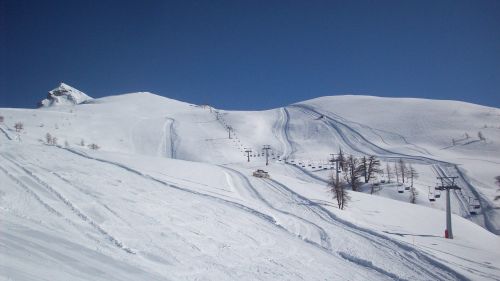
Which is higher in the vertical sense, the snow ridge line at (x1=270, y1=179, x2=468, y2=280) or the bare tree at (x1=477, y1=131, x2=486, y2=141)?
the bare tree at (x1=477, y1=131, x2=486, y2=141)

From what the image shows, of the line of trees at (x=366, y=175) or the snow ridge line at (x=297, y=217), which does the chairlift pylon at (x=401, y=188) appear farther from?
the snow ridge line at (x=297, y=217)

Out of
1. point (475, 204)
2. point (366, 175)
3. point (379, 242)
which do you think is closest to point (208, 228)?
point (379, 242)

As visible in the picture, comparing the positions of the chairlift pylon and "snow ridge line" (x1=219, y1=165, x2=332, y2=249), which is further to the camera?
the chairlift pylon

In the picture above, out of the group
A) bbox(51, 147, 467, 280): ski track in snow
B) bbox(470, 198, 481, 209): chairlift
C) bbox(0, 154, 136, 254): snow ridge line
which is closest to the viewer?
bbox(0, 154, 136, 254): snow ridge line

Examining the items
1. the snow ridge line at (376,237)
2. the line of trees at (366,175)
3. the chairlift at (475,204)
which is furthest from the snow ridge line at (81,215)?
the chairlift at (475,204)

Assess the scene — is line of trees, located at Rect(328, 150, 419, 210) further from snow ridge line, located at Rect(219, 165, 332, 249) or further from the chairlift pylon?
snow ridge line, located at Rect(219, 165, 332, 249)

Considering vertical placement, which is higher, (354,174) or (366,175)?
(354,174)

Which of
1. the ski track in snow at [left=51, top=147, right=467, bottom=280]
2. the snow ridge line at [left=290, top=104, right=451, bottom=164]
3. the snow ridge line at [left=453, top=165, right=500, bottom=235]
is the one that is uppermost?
the snow ridge line at [left=290, top=104, right=451, bottom=164]

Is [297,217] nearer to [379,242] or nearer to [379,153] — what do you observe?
[379,242]

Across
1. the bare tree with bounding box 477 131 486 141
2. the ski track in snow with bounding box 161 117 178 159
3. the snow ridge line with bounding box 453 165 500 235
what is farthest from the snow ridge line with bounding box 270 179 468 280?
the bare tree with bounding box 477 131 486 141

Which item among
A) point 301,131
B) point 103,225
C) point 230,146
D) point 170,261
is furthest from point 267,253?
point 301,131

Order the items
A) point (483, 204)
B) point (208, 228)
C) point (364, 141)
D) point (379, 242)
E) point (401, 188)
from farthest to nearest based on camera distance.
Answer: point (364, 141)
point (401, 188)
point (483, 204)
point (379, 242)
point (208, 228)

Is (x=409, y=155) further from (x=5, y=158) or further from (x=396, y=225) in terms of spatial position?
(x=5, y=158)

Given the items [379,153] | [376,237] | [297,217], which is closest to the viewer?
[376,237]
